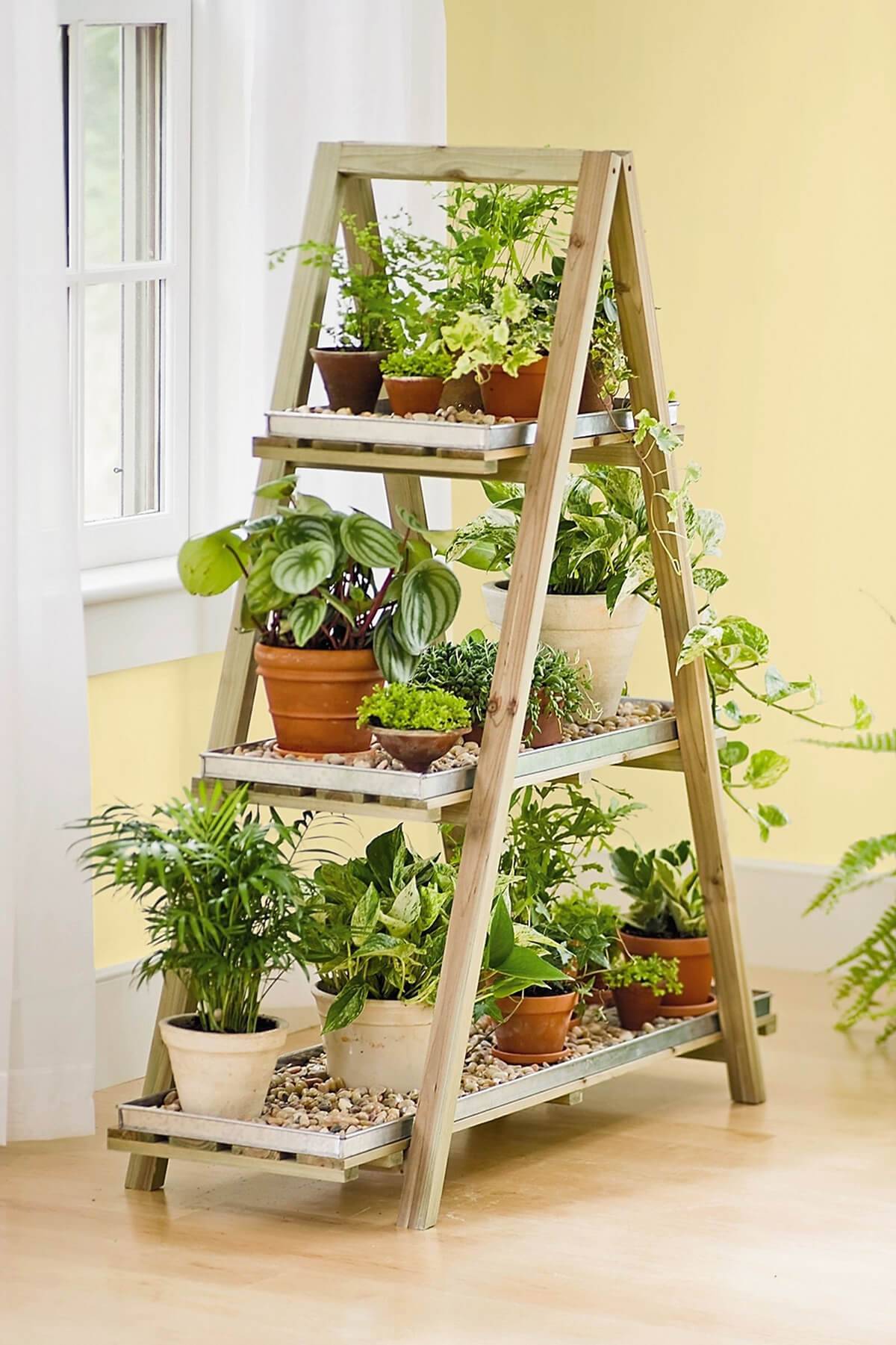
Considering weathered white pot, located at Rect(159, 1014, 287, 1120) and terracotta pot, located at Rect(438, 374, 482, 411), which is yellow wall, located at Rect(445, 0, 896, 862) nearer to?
terracotta pot, located at Rect(438, 374, 482, 411)

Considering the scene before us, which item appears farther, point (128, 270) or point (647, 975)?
point (128, 270)

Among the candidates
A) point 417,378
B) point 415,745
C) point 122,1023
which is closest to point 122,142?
point 417,378

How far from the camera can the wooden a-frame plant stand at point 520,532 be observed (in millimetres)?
2801

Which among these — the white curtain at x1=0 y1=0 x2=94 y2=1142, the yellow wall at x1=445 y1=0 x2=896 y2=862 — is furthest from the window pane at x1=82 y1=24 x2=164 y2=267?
the yellow wall at x1=445 y1=0 x2=896 y2=862

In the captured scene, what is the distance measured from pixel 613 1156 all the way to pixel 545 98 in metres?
2.22

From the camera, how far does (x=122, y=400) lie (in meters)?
3.60

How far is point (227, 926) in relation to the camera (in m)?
2.78

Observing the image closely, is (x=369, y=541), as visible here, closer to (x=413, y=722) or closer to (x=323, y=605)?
(x=323, y=605)

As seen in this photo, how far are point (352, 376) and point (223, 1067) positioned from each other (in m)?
0.93

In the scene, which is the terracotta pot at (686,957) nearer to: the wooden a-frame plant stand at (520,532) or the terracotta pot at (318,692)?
the wooden a-frame plant stand at (520,532)

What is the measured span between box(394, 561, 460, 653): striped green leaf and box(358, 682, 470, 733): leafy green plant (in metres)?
0.06

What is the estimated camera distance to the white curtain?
302 centimetres

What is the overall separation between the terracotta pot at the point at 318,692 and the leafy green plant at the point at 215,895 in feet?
0.41

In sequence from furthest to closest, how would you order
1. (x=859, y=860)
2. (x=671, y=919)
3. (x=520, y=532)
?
(x=671, y=919) → (x=520, y=532) → (x=859, y=860)
